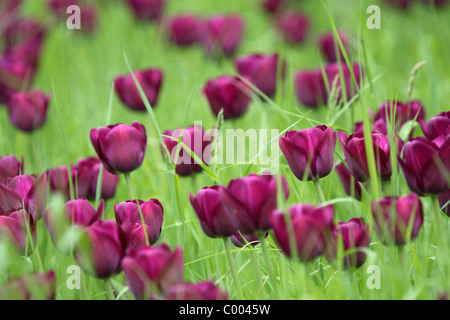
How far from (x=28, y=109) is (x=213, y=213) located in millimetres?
1011

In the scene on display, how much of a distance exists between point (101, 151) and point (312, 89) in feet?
2.74

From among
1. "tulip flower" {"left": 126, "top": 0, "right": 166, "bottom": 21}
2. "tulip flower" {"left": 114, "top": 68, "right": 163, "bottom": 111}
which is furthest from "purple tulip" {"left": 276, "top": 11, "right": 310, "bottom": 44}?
"tulip flower" {"left": 114, "top": 68, "right": 163, "bottom": 111}

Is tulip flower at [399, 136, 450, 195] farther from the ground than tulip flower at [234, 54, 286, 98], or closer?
closer

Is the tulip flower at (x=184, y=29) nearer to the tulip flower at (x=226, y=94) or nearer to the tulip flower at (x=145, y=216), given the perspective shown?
the tulip flower at (x=226, y=94)

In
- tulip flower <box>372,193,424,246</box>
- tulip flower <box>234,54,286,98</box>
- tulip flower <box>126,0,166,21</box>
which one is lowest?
tulip flower <box>372,193,424,246</box>

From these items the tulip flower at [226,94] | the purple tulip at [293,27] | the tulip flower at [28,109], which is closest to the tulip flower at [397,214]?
the tulip flower at [226,94]

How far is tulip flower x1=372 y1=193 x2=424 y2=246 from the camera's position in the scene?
34.3 inches

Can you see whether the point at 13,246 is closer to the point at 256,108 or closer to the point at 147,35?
the point at 256,108

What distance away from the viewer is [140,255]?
79 centimetres

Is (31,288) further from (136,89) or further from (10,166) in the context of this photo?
(136,89)

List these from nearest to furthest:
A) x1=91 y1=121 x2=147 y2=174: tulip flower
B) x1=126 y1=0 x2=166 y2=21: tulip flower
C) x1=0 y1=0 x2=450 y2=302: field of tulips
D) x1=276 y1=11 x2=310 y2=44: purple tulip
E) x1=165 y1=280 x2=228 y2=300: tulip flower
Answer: x1=165 y1=280 x2=228 y2=300: tulip flower
x1=0 y1=0 x2=450 y2=302: field of tulips
x1=91 y1=121 x2=147 y2=174: tulip flower
x1=276 y1=11 x2=310 y2=44: purple tulip
x1=126 y1=0 x2=166 y2=21: tulip flower

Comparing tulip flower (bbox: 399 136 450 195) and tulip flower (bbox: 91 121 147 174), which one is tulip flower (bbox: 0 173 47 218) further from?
tulip flower (bbox: 399 136 450 195)

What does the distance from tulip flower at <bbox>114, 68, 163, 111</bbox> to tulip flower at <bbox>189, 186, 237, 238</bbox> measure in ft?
2.71

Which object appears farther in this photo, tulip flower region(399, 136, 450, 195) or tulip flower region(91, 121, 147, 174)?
tulip flower region(91, 121, 147, 174)
